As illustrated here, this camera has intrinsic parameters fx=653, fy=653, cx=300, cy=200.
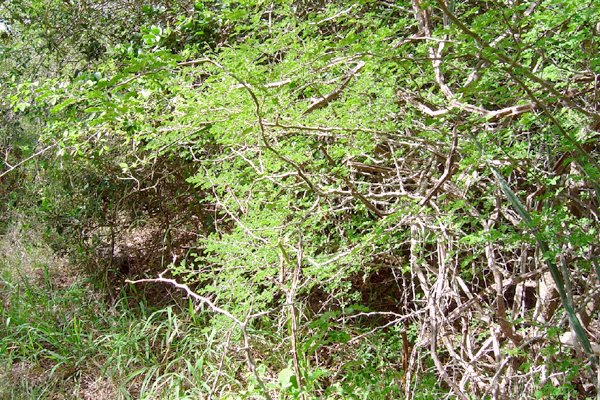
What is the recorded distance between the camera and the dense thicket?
190 cm

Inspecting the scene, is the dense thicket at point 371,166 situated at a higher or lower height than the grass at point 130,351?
higher

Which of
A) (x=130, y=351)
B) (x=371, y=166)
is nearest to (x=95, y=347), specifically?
(x=130, y=351)

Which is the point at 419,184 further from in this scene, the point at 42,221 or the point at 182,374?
the point at 42,221

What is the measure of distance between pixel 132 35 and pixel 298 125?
2.65 metres

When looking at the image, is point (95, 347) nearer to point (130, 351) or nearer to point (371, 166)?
point (130, 351)

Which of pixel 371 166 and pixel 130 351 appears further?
pixel 130 351

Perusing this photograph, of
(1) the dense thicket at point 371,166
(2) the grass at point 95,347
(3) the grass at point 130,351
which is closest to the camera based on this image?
(1) the dense thicket at point 371,166

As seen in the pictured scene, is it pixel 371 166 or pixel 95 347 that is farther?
pixel 95 347

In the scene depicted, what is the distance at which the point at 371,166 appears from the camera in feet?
8.90

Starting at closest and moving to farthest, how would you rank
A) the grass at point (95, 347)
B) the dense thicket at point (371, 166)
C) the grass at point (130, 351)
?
the dense thicket at point (371, 166) → the grass at point (130, 351) → the grass at point (95, 347)

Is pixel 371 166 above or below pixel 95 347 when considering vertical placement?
above

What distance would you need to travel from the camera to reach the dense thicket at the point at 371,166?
190 cm

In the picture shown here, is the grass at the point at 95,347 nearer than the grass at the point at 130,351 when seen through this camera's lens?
No

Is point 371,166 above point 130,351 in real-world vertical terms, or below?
above
